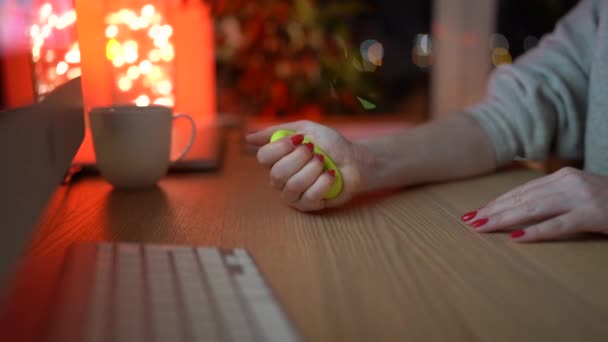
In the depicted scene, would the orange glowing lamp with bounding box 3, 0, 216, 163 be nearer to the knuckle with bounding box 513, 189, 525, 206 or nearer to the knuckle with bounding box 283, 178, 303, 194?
the knuckle with bounding box 283, 178, 303, 194

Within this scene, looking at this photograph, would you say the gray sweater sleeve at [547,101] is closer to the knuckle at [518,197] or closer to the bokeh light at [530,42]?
the knuckle at [518,197]

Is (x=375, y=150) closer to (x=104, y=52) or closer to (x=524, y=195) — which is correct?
(x=524, y=195)

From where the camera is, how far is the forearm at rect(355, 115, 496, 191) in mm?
718

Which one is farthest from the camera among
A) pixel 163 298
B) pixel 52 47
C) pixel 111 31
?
pixel 111 31

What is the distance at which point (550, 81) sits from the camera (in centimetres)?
79

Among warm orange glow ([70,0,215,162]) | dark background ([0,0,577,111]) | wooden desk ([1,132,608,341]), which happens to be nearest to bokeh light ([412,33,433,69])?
dark background ([0,0,577,111])

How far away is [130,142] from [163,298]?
0.43 metres

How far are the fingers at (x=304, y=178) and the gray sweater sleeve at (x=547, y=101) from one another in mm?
336

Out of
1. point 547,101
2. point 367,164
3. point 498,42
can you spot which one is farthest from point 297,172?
point 498,42

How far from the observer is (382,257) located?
48 cm

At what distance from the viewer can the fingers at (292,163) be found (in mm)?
605

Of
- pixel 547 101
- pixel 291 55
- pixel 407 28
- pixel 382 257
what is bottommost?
pixel 382 257

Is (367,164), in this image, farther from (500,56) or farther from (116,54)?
(500,56)

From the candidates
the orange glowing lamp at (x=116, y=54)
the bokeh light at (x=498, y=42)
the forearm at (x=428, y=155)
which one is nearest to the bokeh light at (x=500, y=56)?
the bokeh light at (x=498, y=42)
